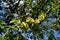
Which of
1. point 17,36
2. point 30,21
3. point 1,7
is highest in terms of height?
point 1,7

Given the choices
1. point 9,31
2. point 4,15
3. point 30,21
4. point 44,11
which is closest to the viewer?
point 9,31

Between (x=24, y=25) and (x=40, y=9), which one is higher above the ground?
(x=40, y=9)

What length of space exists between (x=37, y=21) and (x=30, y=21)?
21 centimetres

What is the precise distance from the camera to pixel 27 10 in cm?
659

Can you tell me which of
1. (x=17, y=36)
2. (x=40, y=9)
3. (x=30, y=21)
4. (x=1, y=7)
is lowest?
(x=17, y=36)

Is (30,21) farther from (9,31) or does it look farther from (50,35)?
(50,35)

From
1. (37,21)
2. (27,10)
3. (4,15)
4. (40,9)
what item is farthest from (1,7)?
(37,21)

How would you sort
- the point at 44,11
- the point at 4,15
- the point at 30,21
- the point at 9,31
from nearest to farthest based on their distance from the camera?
the point at 9,31, the point at 30,21, the point at 44,11, the point at 4,15

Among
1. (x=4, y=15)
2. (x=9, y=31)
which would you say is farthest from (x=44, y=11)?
(x=9, y=31)

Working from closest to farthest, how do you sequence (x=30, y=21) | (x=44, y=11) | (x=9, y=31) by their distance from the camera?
(x=9, y=31)
(x=30, y=21)
(x=44, y=11)

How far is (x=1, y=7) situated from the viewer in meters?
6.97

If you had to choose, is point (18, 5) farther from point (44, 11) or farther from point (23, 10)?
point (44, 11)

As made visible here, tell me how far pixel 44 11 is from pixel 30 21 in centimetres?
102

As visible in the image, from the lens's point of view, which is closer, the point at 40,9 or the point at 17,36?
the point at 17,36
